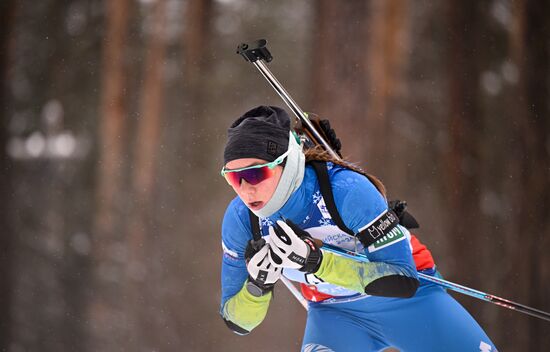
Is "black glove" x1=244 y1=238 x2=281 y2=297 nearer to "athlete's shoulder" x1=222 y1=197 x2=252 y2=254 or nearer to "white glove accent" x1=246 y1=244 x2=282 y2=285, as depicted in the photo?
"white glove accent" x1=246 y1=244 x2=282 y2=285

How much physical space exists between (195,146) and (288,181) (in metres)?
2.08

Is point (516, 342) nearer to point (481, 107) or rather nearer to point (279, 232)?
point (481, 107)

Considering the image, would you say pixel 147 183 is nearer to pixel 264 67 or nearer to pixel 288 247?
pixel 264 67

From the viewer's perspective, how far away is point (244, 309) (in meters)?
2.02

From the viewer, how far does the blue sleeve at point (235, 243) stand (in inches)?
79.0

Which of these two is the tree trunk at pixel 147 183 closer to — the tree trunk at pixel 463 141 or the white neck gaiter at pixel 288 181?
the tree trunk at pixel 463 141

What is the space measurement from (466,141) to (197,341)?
2.04m

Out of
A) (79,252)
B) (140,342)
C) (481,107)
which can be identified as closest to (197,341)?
(140,342)

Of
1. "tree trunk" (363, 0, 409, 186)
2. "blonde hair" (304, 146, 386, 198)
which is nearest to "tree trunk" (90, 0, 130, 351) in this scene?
"tree trunk" (363, 0, 409, 186)

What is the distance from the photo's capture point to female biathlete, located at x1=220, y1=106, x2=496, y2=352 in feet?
5.98

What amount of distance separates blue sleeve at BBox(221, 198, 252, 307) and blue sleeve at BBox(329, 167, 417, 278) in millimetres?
314

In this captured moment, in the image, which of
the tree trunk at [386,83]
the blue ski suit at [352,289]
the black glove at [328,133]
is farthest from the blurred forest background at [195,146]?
the blue ski suit at [352,289]

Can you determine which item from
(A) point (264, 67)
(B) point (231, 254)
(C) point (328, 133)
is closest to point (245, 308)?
(B) point (231, 254)

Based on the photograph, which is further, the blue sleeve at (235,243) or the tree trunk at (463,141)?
the tree trunk at (463,141)
